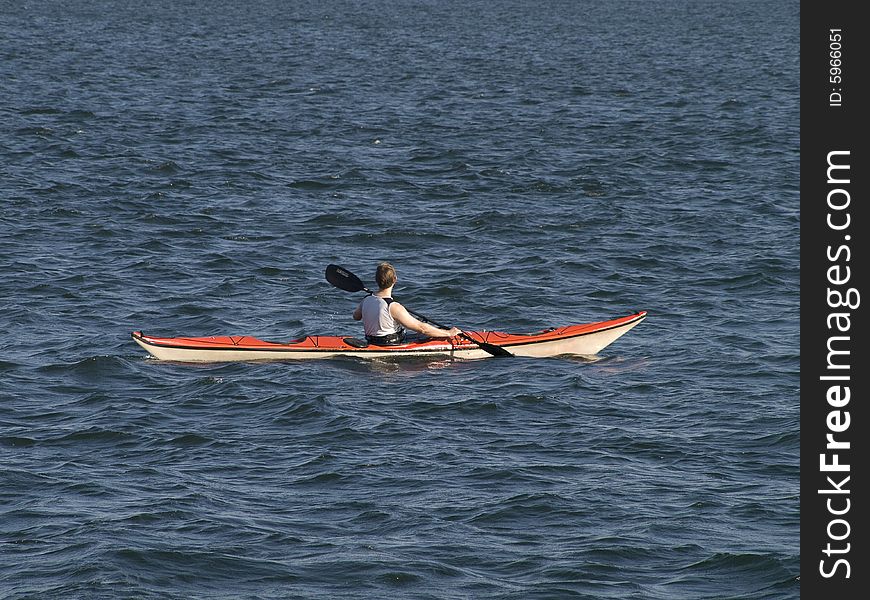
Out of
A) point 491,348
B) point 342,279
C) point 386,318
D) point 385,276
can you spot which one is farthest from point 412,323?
point 342,279

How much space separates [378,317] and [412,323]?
0.44 meters

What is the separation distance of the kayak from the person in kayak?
12 cm

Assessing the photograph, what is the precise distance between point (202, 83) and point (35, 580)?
32.7m

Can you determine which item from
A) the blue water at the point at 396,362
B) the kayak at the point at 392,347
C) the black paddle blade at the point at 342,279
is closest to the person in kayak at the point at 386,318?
the kayak at the point at 392,347

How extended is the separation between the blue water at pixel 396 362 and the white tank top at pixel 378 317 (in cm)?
48

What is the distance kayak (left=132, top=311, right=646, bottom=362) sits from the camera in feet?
54.6

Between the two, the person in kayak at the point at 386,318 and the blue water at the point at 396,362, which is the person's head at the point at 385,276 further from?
the blue water at the point at 396,362

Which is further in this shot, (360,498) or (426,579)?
(360,498)

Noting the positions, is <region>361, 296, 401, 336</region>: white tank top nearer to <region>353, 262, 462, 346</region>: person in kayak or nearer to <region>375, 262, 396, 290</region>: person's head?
<region>353, 262, 462, 346</region>: person in kayak

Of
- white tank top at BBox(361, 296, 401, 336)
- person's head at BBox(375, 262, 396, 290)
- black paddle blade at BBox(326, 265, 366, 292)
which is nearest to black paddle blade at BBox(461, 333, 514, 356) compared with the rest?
white tank top at BBox(361, 296, 401, 336)

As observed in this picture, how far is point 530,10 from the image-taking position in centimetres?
8212

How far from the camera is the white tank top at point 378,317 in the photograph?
16844mm
